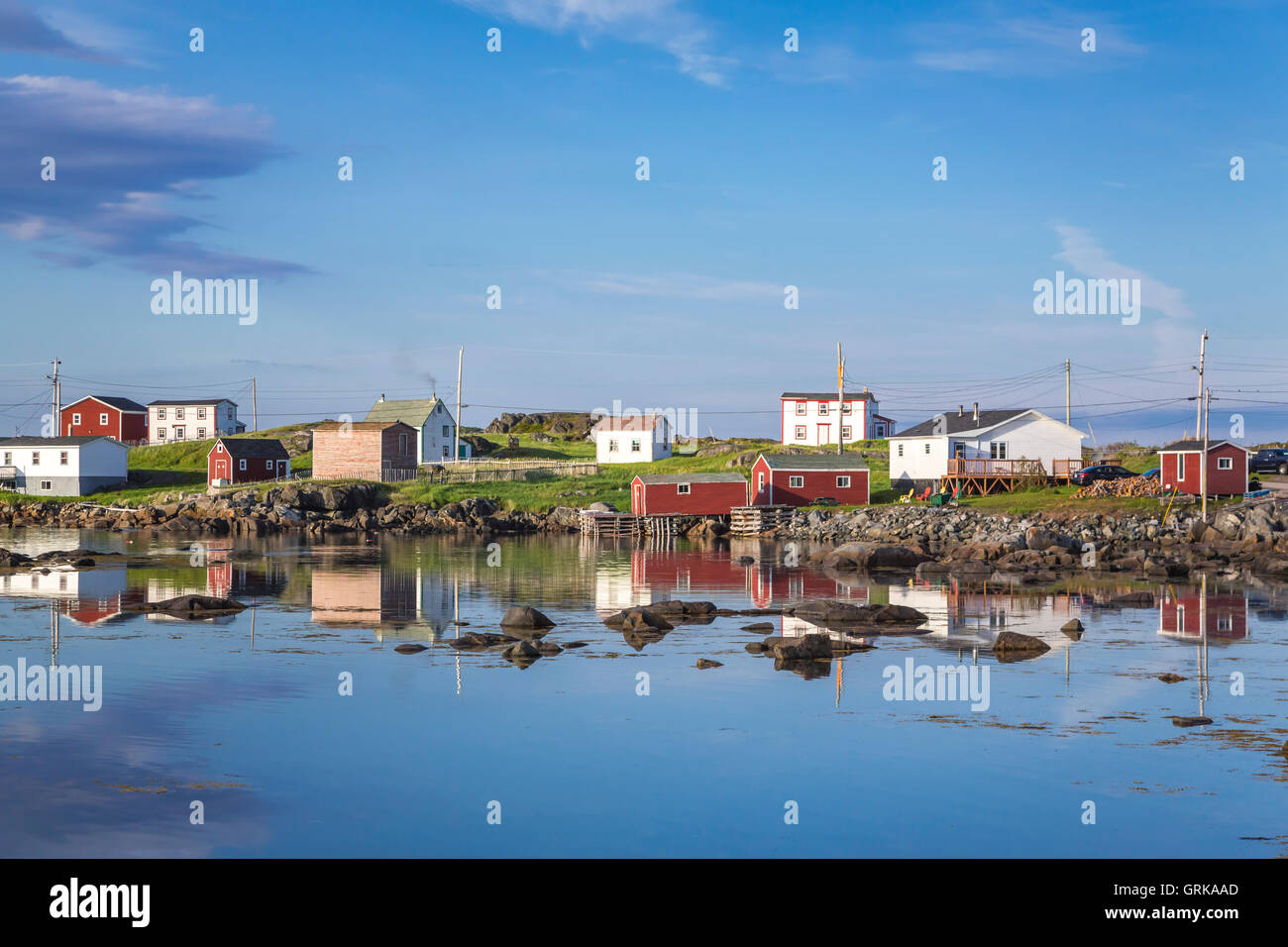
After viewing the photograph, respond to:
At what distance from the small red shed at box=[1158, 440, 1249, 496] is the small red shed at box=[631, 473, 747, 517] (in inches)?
1048

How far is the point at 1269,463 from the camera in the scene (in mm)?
71312

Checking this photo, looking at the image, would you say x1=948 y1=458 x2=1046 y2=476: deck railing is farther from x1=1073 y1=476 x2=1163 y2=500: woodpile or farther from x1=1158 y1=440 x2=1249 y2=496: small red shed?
x1=1158 y1=440 x2=1249 y2=496: small red shed

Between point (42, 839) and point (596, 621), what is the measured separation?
1936 cm

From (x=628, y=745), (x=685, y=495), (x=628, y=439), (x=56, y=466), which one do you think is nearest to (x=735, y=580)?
(x=628, y=745)

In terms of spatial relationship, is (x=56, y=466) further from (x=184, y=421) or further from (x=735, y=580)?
(x=735, y=580)

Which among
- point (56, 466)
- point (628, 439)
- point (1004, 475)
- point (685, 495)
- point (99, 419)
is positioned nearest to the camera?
point (1004, 475)

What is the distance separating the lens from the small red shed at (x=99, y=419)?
113 meters

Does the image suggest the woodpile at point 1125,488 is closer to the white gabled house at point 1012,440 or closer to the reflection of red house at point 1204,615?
the white gabled house at point 1012,440

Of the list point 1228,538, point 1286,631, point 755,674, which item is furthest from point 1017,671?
point 1228,538

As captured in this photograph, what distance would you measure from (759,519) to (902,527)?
11.6 metres
